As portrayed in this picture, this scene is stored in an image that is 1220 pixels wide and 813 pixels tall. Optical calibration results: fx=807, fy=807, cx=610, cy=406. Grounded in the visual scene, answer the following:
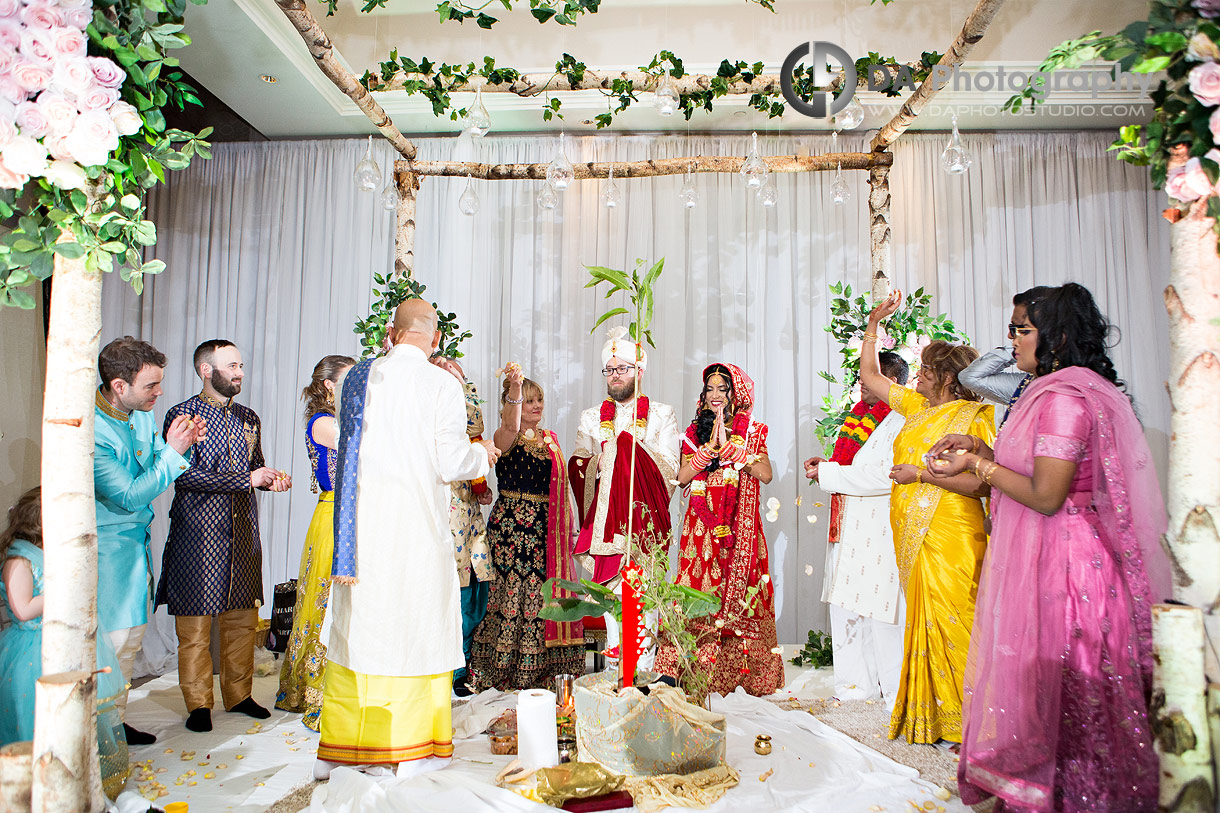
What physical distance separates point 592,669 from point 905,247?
3963mm

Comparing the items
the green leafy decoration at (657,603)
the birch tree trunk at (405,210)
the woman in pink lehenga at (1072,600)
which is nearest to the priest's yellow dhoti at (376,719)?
the green leafy decoration at (657,603)

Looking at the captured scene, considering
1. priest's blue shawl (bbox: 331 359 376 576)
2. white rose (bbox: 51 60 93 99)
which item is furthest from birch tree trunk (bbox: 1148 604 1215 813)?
white rose (bbox: 51 60 93 99)

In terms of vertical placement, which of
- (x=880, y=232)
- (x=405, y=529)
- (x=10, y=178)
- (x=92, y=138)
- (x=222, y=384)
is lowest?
(x=405, y=529)

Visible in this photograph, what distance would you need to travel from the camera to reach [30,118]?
6.18ft

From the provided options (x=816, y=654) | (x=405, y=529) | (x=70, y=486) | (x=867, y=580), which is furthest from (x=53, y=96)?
(x=816, y=654)

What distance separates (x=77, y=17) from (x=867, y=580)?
371cm

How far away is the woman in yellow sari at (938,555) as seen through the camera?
3.10 meters

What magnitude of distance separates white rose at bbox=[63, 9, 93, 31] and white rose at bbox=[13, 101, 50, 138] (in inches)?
8.4

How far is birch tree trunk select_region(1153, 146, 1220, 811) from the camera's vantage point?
1.81 metres

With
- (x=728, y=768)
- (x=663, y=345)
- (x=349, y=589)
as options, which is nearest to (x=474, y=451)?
(x=349, y=589)

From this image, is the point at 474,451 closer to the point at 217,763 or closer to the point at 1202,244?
the point at 217,763

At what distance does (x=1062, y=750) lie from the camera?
2211 millimetres

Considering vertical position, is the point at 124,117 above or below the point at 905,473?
above

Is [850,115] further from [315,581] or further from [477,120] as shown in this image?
[315,581]
